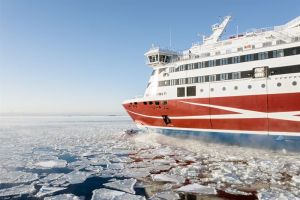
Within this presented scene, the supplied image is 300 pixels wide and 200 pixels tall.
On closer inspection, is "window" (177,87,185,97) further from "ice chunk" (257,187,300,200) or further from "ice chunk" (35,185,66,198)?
"ice chunk" (35,185,66,198)

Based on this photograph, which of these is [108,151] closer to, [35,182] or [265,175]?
[35,182]

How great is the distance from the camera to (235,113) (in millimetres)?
22422

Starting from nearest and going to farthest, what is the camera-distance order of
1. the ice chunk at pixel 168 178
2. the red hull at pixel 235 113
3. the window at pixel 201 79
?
the ice chunk at pixel 168 178 < the red hull at pixel 235 113 < the window at pixel 201 79

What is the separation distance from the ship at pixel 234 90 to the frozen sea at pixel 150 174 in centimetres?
235

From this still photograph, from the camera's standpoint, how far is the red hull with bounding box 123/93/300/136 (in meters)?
19.9

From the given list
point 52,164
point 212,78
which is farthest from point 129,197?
point 212,78

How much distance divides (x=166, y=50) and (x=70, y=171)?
63.5 ft

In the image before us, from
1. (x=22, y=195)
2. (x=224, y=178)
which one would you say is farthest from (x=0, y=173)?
(x=224, y=178)

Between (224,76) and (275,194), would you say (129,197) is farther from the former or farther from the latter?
(224,76)

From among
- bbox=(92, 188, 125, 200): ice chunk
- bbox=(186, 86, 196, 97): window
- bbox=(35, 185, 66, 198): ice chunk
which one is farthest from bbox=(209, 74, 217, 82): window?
bbox=(35, 185, 66, 198): ice chunk

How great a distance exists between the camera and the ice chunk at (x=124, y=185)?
1143 centimetres

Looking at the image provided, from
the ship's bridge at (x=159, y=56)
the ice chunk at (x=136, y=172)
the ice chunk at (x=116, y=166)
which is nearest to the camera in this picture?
the ice chunk at (x=136, y=172)

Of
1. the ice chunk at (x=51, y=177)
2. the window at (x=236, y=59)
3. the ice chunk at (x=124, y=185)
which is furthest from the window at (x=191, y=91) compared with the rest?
the ice chunk at (x=51, y=177)

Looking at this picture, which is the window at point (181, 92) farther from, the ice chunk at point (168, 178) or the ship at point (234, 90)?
the ice chunk at point (168, 178)
